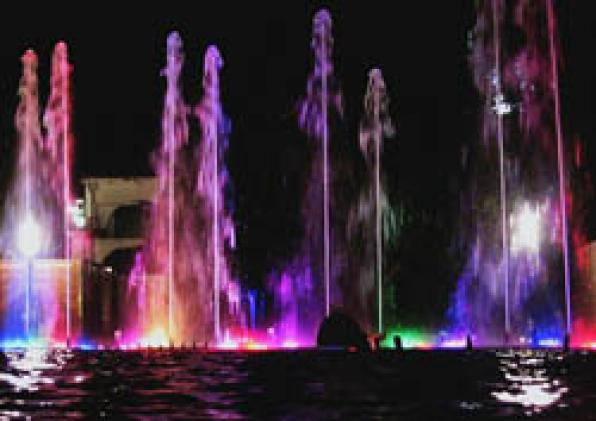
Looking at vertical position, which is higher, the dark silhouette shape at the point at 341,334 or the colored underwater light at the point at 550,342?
the dark silhouette shape at the point at 341,334

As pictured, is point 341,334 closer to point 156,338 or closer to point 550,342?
point 550,342

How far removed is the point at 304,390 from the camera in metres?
23.5

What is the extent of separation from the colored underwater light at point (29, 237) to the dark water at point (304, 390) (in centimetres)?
3950

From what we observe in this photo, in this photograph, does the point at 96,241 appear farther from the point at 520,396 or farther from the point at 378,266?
the point at 520,396

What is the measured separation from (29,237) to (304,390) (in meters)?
55.0

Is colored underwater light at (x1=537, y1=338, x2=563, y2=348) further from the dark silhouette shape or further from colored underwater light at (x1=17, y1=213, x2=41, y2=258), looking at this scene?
colored underwater light at (x1=17, y1=213, x2=41, y2=258)

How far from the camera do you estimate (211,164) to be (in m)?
64.8

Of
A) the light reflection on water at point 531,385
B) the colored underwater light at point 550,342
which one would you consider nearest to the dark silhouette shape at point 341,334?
the colored underwater light at point 550,342

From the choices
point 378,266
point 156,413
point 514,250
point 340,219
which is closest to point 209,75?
point 340,219

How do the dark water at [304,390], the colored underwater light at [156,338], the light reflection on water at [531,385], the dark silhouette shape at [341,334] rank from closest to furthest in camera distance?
1. the dark water at [304,390]
2. the light reflection on water at [531,385]
3. the dark silhouette shape at [341,334]
4. the colored underwater light at [156,338]

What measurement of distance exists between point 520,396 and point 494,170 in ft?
130

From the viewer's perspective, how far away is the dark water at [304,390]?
18.5m

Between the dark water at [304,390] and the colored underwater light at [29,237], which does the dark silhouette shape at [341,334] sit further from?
the colored underwater light at [29,237]

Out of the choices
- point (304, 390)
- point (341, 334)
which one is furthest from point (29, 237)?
point (304, 390)
